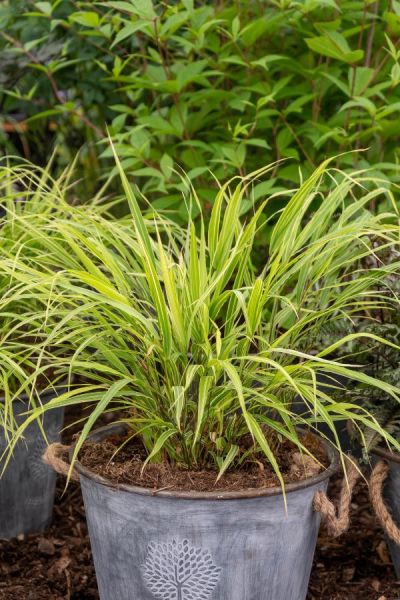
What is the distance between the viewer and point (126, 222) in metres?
2.56

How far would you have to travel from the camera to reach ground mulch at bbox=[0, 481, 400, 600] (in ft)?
7.36

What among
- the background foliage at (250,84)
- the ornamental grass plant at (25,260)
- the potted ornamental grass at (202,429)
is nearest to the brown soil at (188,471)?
the potted ornamental grass at (202,429)

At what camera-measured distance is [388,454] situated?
197 cm

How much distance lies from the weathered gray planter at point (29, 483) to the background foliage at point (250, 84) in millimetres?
748

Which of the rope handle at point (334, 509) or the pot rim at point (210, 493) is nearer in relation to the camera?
the pot rim at point (210, 493)

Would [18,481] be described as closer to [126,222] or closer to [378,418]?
[126,222]

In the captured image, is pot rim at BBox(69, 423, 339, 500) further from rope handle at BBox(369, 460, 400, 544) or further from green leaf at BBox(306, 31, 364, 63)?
green leaf at BBox(306, 31, 364, 63)

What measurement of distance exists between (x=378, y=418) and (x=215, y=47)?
1.31 metres

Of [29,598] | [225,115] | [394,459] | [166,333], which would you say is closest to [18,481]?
[29,598]

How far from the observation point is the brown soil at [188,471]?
1.79 metres

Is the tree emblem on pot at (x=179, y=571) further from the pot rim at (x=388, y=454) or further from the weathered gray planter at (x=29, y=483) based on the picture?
the weathered gray planter at (x=29, y=483)

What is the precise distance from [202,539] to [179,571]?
9 cm

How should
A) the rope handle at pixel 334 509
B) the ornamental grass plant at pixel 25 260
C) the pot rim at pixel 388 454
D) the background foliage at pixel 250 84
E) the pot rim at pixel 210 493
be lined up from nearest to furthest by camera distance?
the pot rim at pixel 210 493 → the rope handle at pixel 334 509 → the pot rim at pixel 388 454 → the ornamental grass plant at pixel 25 260 → the background foliage at pixel 250 84

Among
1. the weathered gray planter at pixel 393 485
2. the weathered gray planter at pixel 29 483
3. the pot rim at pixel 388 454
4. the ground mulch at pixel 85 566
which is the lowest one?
the ground mulch at pixel 85 566
